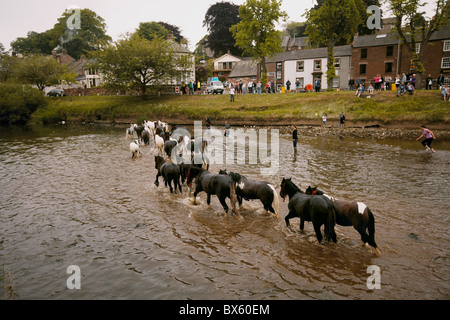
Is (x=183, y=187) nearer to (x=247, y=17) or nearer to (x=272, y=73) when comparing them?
(x=247, y=17)

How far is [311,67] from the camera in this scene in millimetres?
61312

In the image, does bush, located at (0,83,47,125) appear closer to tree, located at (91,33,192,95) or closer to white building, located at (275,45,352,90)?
tree, located at (91,33,192,95)

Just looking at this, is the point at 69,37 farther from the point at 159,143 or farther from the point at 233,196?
the point at 233,196

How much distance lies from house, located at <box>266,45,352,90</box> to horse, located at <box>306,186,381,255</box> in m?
54.2

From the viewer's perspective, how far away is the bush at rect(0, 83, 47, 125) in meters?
48.8

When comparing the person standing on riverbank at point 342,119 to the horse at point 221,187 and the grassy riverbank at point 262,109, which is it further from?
the horse at point 221,187

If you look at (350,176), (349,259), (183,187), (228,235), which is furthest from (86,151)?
(349,259)

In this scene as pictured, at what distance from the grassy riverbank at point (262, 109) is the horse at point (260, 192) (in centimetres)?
2524

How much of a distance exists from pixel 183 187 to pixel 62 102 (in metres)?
53.6

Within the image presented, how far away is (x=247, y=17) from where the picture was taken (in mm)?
48219

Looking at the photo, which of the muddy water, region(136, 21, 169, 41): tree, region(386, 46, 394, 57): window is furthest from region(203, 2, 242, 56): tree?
the muddy water

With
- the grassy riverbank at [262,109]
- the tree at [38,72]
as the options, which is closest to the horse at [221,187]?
the grassy riverbank at [262,109]

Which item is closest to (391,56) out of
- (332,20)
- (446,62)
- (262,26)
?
(446,62)

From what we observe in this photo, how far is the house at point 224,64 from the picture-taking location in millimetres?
82500
